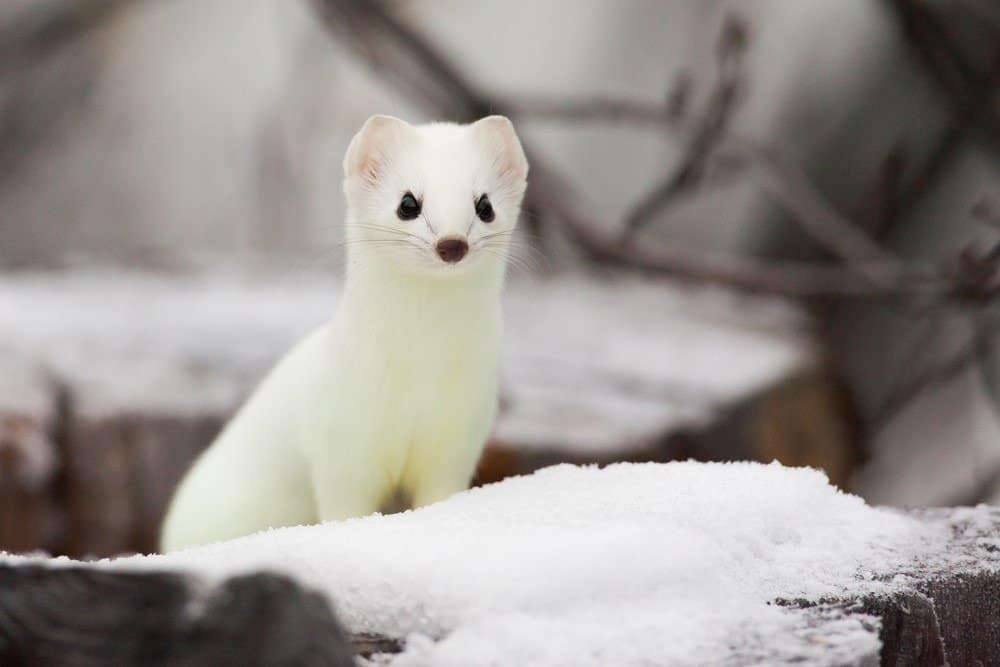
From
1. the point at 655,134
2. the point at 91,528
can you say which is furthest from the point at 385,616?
the point at 655,134

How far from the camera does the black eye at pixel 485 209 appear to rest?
1.57m

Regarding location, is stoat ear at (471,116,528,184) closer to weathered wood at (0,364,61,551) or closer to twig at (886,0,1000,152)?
weathered wood at (0,364,61,551)

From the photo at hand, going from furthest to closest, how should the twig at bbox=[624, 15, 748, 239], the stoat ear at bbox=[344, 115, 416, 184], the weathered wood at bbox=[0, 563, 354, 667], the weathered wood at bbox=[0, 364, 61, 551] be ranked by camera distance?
the twig at bbox=[624, 15, 748, 239] → the weathered wood at bbox=[0, 364, 61, 551] → the stoat ear at bbox=[344, 115, 416, 184] → the weathered wood at bbox=[0, 563, 354, 667]

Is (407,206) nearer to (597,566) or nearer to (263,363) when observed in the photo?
(597,566)

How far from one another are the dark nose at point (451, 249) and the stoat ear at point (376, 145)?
185 millimetres

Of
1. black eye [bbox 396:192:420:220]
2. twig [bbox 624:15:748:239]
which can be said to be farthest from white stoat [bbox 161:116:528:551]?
twig [bbox 624:15:748:239]

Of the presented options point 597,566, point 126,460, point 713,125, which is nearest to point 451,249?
point 597,566

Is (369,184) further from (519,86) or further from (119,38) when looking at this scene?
(119,38)

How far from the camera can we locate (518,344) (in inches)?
128

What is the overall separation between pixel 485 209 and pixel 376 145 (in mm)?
170

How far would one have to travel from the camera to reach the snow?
273cm

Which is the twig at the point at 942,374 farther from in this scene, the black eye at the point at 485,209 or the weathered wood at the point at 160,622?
the weathered wood at the point at 160,622

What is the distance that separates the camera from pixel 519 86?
5242mm

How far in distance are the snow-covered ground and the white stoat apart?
0.27 meters
